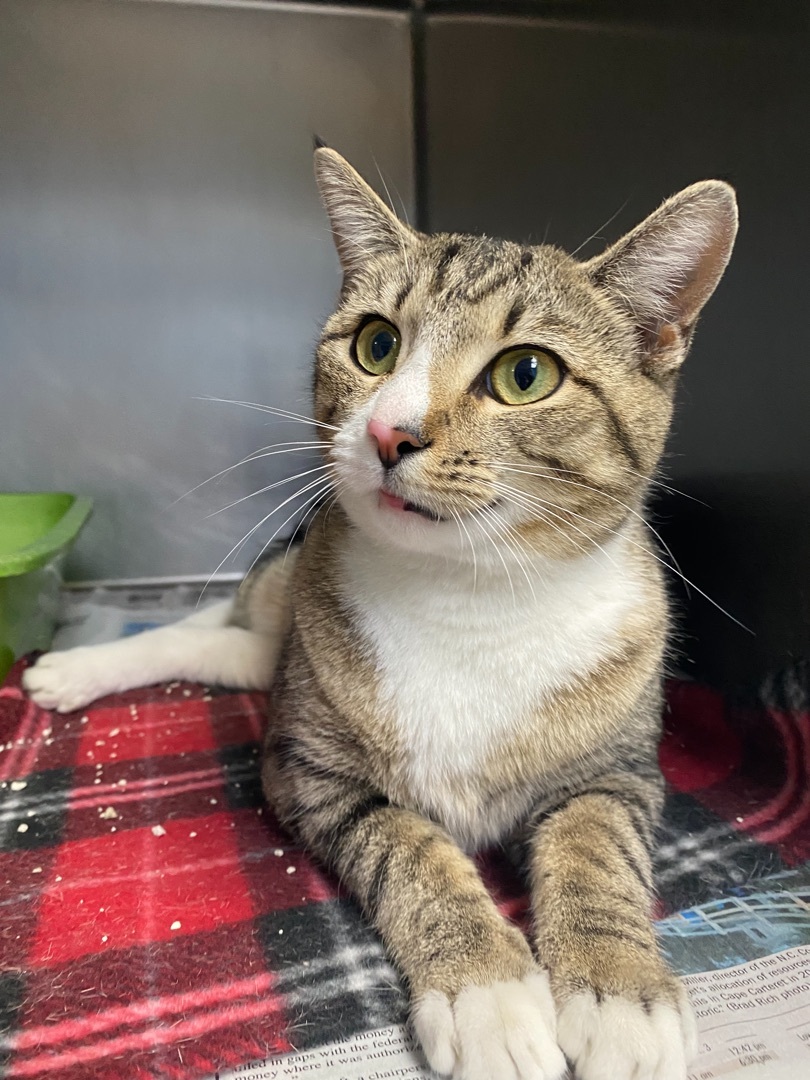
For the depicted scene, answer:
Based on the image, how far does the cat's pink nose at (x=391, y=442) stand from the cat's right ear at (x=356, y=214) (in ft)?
1.21

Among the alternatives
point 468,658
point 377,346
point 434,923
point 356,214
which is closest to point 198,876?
point 434,923

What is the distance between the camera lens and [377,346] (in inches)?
37.6

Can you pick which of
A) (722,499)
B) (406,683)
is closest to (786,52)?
(722,499)

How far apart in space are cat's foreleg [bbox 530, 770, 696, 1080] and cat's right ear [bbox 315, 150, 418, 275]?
29.6 inches

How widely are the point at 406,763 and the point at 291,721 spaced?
0.18m

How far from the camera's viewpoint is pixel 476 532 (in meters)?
0.79

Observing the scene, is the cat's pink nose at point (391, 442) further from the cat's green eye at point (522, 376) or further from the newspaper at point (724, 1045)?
the newspaper at point (724, 1045)

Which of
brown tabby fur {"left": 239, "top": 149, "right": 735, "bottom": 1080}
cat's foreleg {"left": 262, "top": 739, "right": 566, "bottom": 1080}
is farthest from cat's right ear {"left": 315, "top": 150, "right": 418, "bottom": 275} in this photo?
cat's foreleg {"left": 262, "top": 739, "right": 566, "bottom": 1080}

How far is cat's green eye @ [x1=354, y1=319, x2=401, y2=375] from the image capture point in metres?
0.93

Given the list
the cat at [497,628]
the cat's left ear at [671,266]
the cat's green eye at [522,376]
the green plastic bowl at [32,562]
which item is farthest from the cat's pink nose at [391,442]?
the green plastic bowl at [32,562]

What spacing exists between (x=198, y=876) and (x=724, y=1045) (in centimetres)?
60

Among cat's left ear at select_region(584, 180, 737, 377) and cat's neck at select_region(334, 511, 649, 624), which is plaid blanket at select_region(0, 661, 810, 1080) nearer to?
cat's neck at select_region(334, 511, 649, 624)

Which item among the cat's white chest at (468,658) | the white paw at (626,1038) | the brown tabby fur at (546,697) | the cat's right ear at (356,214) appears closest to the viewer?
the white paw at (626,1038)

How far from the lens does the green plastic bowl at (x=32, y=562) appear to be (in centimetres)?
131
